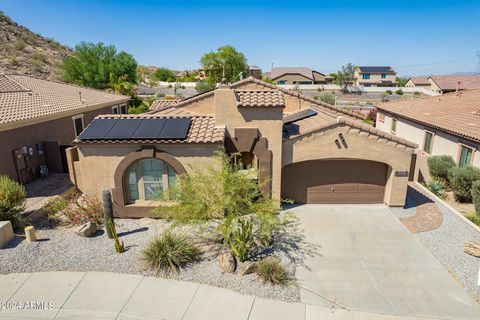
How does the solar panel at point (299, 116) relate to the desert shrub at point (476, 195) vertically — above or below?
above

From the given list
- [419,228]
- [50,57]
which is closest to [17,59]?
[50,57]

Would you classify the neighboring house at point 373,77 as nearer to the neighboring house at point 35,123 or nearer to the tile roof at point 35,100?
the tile roof at point 35,100

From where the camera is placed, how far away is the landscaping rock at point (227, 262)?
9.87 meters

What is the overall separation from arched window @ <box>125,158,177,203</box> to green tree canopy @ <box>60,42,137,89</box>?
114ft

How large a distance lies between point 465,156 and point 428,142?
15.2ft

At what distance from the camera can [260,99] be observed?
44.9 feet

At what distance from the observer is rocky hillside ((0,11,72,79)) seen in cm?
5188

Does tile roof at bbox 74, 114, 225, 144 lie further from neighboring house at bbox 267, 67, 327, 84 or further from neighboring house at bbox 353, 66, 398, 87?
neighboring house at bbox 353, 66, 398, 87

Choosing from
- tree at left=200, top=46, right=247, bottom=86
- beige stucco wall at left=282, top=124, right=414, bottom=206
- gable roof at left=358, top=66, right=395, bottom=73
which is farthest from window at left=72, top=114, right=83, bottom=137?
gable roof at left=358, top=66, right=395, bottom=73

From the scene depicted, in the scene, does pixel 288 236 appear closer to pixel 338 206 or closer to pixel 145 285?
pixel 338 206

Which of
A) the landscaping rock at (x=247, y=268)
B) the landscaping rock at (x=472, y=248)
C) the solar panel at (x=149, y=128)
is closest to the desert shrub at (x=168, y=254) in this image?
the landscaping rock at (x=247, y=268)

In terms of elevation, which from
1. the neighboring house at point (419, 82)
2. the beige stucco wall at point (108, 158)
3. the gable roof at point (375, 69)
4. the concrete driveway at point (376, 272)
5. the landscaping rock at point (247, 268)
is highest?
the gable roof at point (375, 69)

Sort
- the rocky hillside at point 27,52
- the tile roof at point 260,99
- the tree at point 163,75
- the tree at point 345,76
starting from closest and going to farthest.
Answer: the tile roof at point 260,99 < the rocky hillside at point 27,52 < the tree at point 345,76 < the tree at point 163,75

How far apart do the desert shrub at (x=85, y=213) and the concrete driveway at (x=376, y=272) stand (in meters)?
8.48
